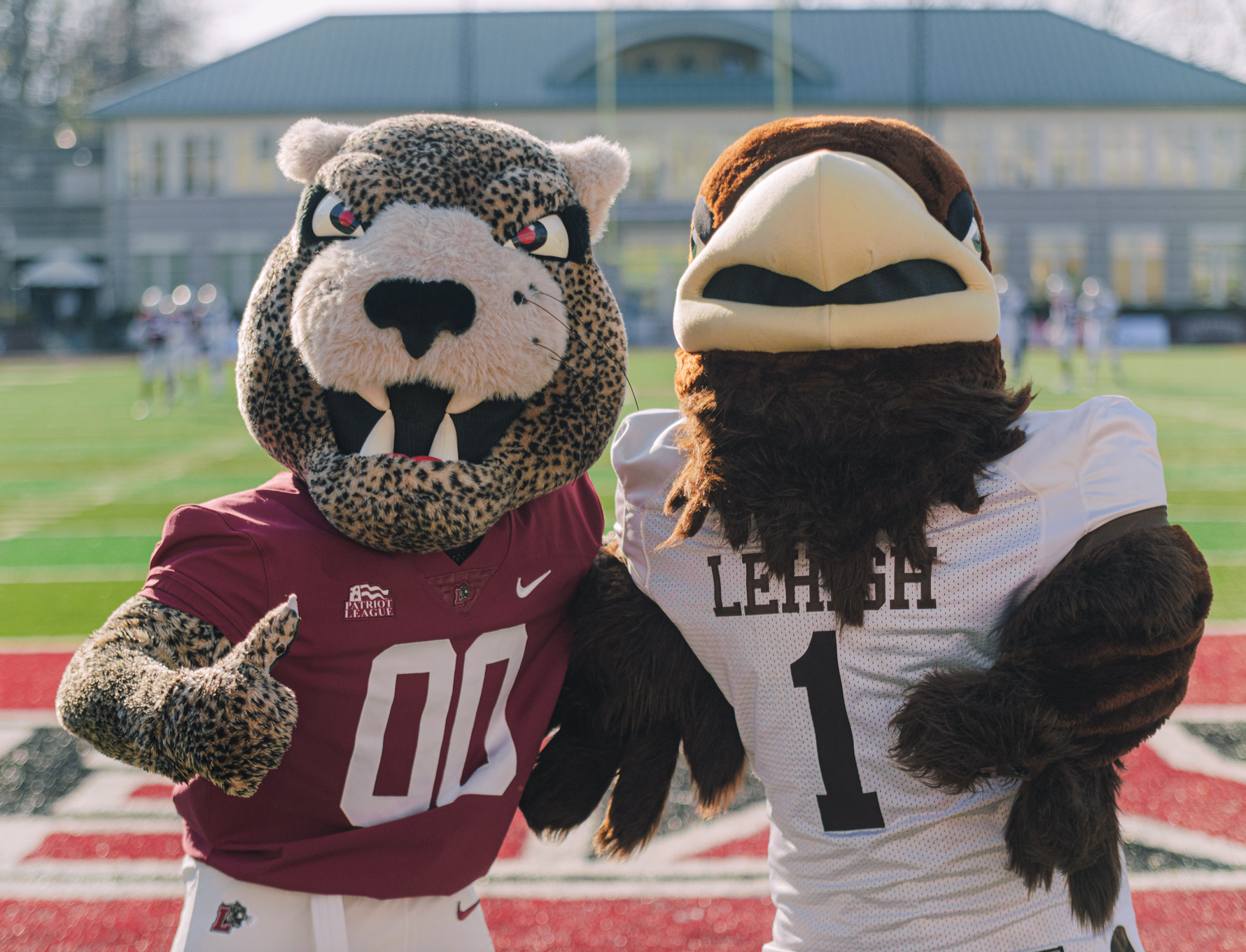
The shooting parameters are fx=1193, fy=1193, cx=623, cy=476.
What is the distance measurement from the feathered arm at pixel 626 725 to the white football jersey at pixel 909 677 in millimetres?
113

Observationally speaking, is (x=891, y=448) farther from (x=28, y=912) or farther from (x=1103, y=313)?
(x=1103, y=313)

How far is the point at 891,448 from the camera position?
1.39 m

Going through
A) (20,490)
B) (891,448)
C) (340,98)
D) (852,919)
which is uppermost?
(340,98)

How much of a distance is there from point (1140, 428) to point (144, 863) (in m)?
2.43

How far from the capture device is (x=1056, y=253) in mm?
29984

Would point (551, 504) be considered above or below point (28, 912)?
above

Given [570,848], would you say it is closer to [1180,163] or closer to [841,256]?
[841,256]

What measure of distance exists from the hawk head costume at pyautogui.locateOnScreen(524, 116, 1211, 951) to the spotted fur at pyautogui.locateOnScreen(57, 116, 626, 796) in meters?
0.17

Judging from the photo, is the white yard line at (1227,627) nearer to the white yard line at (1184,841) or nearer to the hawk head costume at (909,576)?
the white yard line at (1184,841)

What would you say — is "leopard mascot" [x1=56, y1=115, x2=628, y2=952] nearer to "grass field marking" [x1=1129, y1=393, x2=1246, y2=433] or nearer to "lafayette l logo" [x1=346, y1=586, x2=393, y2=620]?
"lafayette l logo" [x1=346, y1=586, x2=393, y2=620]

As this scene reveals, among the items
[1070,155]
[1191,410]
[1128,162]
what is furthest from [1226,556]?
[1128,162]

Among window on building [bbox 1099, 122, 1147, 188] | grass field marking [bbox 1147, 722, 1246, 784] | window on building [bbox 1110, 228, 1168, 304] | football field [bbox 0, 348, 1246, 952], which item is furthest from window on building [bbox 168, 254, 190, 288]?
grass field marking [bbox 1147, 722, 1246, 784]

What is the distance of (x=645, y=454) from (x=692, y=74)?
31763 mm

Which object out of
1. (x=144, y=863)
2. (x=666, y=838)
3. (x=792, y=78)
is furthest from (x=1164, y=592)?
(x=792, y=78)
